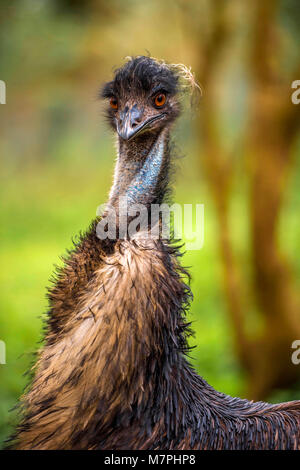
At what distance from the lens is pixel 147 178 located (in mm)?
2363

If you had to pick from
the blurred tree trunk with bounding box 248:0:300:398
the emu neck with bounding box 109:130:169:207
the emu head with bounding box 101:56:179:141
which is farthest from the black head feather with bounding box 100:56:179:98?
the blurred tree trunk with bounding box 248:0:300:398

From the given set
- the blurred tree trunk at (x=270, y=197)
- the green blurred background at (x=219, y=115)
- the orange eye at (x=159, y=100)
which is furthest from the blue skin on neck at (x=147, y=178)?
the blurred tree trunk at (x=270, y=197)

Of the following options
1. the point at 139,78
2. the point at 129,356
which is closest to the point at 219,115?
the point at 139,78

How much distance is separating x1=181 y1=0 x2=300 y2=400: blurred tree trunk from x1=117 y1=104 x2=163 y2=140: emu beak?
7.55 feet

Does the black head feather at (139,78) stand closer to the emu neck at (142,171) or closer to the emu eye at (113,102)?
the emu eye at (113,102)

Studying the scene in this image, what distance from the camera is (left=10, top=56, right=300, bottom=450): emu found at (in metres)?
2.03

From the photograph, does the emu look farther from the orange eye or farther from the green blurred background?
the green blurred background

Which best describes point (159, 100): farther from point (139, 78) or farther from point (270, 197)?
point (270, 197)

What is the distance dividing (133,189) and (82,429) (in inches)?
32.7

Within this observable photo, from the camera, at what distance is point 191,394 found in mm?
2230

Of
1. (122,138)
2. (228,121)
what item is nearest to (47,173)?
→ (228,121)

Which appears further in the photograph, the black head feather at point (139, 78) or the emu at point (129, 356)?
the black head feather at point (139, 78)

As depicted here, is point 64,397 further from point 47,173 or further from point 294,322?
point 47,173

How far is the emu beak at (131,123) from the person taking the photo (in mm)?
2333
